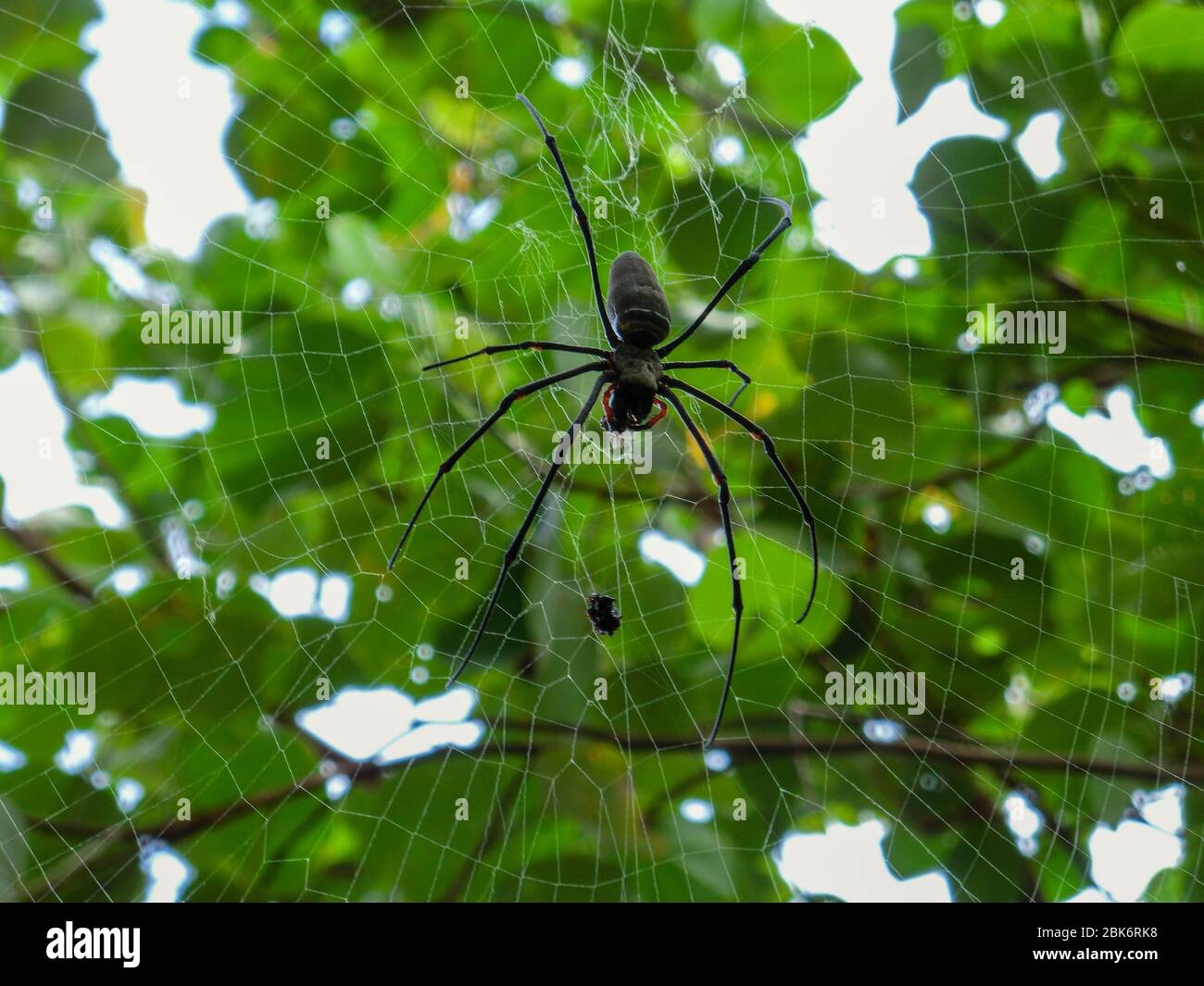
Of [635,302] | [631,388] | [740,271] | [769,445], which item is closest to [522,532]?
[631,388]

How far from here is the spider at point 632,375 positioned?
11.5 ft

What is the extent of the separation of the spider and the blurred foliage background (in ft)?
0.55

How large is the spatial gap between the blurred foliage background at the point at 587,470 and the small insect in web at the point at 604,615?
0.41ft

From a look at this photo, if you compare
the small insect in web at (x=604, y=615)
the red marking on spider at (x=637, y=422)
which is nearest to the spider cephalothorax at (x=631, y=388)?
the red marking on spider at (x=637, y=422)

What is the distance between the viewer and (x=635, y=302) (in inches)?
136

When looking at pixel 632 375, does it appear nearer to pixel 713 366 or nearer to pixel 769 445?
pixel 713 366

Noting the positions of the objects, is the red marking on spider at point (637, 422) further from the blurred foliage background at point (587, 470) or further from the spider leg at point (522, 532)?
the blurred foliage background at point (587, 470)

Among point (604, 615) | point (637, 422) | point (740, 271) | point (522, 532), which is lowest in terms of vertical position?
point (604, 615)

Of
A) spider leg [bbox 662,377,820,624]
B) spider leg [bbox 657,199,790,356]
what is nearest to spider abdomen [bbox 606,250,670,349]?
spider leg [bbox 657,199,790,356]

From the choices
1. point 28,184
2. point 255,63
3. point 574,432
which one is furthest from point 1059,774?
point 28,184

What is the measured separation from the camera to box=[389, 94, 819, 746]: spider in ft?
11.5

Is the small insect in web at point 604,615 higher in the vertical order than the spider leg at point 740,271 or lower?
lower

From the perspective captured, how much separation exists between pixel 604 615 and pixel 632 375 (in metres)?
0.91

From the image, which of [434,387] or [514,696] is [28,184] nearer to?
[434,387]
